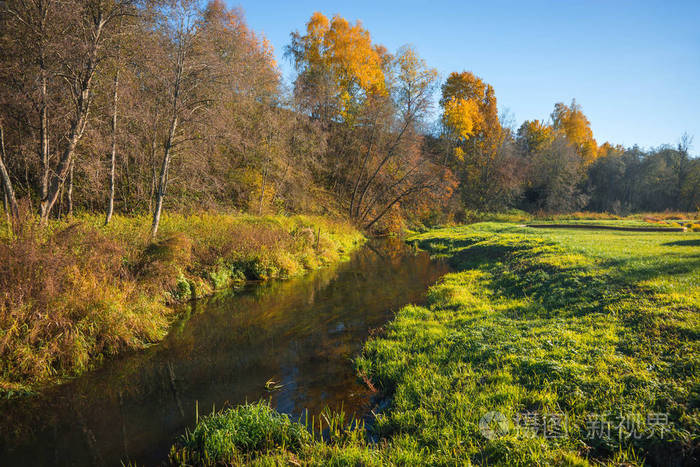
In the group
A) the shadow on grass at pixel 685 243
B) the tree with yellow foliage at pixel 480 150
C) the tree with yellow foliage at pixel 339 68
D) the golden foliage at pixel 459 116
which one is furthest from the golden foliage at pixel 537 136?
the shadow on grass at pixel 685 243

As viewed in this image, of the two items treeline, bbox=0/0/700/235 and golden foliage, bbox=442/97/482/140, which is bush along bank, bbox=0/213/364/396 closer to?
treeline, bbox=0/0/700/235

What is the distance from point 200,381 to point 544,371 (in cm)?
591

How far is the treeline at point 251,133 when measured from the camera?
941 centimetres

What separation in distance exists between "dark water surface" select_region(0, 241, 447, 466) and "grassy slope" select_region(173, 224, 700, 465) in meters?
0.83

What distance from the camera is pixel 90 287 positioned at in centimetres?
692

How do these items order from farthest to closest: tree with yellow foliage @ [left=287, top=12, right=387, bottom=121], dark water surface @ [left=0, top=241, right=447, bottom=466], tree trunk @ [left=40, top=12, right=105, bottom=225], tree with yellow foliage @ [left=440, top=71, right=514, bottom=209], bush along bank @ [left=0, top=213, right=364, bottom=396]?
1. tree with yellow foliage @ [left=440, top=71, right=514, bottom=209]
2. tree with yellow foliage @ [left=287, top=12, right=387, bottom=121]
3. tree trunk @ [left=40, top=12, right=105, bottom=225]
4. bush along bank @ [left=0, top=213, right=364, bottom=396]
5. dark water surface @ [left=0, top=241, right=447, bottom=466]

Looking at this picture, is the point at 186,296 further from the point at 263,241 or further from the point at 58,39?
the point at 58,39

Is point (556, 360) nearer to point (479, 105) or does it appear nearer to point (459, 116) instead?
point (459, 116)

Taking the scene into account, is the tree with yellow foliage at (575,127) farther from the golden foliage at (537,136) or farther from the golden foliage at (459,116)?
the golden foliage at (459,116)

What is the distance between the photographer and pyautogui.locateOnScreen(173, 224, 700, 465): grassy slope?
3578mm

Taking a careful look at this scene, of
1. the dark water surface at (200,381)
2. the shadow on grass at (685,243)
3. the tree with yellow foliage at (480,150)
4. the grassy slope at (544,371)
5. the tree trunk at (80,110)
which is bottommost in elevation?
the dark water surface at (200,381)

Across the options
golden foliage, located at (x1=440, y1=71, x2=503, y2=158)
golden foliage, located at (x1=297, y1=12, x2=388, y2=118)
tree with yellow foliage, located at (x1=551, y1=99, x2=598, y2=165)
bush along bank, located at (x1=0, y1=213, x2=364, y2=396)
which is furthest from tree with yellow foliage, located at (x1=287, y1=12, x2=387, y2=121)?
tree with yellow foliage, located at (x1=551, y1=99, x2=598, y2=165)

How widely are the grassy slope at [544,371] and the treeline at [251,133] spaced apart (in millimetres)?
10141

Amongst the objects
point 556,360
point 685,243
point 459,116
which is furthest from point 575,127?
point 556,360
